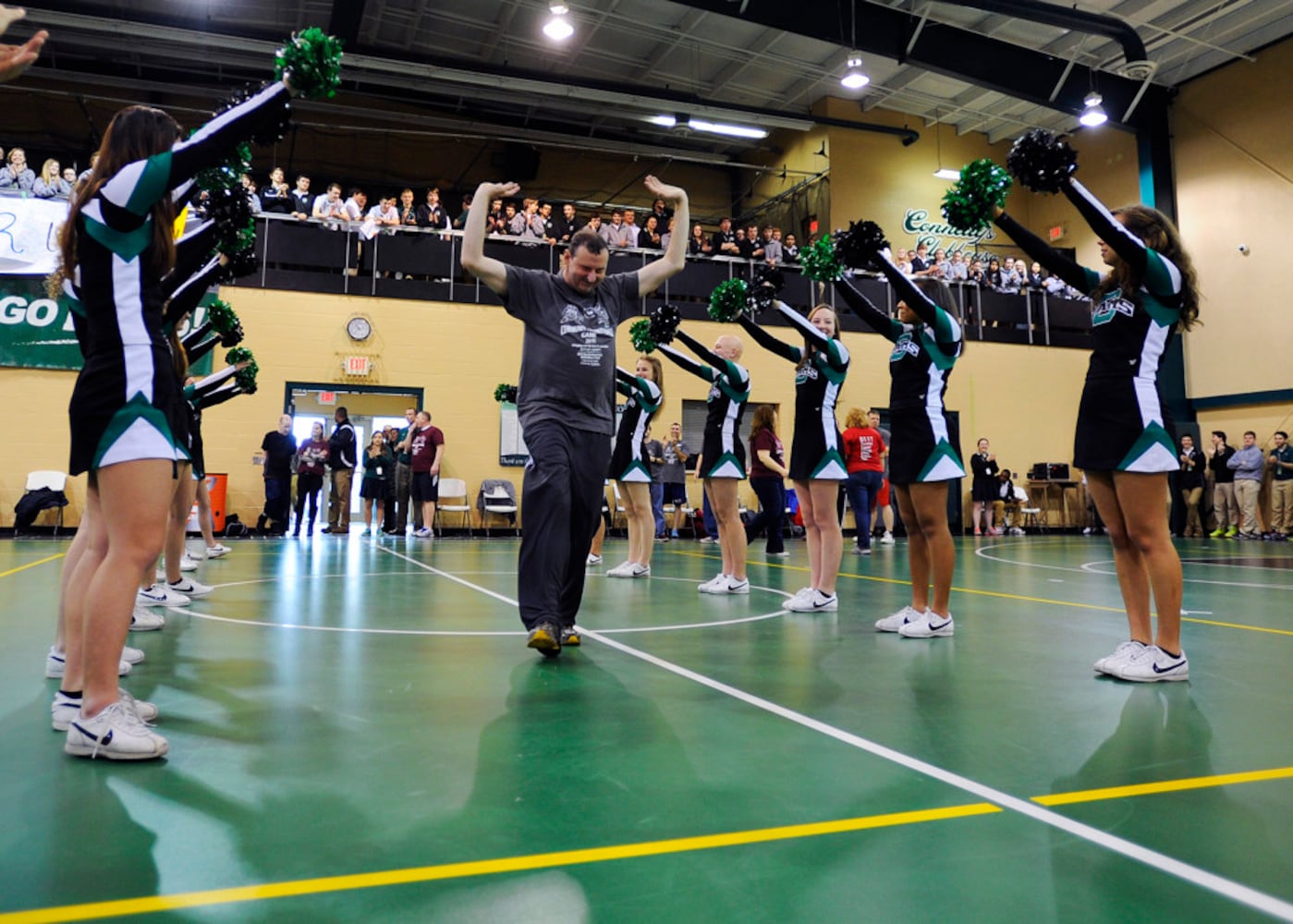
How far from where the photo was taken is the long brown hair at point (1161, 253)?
3.50m

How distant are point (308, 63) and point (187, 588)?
425cm

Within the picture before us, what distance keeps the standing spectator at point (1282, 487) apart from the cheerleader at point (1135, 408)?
16.4 metres

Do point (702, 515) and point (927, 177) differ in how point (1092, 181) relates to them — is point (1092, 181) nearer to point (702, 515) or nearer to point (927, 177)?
point (927, 177)

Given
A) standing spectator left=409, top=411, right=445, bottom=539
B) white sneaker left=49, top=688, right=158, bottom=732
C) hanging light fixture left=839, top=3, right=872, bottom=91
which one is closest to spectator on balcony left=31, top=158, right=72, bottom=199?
standing spectator left=409, top=411, right=445, bottom=539

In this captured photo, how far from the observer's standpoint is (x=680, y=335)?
21.1 ft

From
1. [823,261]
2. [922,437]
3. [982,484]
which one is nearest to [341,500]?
[823,261]

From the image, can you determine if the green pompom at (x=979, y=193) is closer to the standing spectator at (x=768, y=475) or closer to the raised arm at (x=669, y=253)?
the raised arm at (x=669, y=253)

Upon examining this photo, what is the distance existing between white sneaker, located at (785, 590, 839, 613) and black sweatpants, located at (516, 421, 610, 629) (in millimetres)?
1951

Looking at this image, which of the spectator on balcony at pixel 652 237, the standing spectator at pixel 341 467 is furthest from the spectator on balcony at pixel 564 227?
the standing spectator at pixel 341 467

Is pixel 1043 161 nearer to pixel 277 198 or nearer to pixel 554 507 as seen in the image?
pixel 554 507

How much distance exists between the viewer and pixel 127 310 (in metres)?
2.45

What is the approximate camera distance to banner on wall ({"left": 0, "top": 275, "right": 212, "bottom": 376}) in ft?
45.4

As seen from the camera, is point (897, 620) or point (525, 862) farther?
point (897, 620)

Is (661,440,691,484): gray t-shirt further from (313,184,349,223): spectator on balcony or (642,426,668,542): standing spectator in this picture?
(313,184,349,223): spectator on balcony
